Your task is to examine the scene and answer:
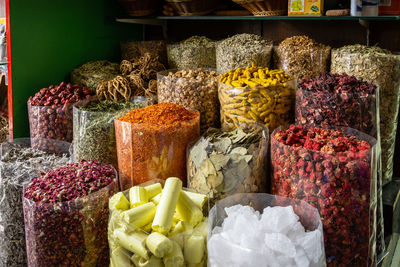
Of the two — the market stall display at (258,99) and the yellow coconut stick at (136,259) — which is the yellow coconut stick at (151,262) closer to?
the yellow coconut stick at (136,259)

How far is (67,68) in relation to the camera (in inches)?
93.4

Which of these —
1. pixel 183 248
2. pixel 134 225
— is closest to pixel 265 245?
pixel 183 248

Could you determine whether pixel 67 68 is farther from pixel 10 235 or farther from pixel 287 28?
pixel 287 28

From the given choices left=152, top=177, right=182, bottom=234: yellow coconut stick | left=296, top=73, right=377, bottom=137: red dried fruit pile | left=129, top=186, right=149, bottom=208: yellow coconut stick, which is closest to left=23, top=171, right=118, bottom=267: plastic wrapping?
left=129, top=186, right=149, bottom=208: yellow coconut stick

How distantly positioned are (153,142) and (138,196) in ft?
0.81

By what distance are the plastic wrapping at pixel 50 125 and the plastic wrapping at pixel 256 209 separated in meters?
0.99

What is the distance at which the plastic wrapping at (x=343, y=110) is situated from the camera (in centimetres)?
151

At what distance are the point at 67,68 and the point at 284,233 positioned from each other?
1663mm

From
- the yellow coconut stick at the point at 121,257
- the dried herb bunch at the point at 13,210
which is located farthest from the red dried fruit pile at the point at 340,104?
the dried herb bunch at the point at 13,210

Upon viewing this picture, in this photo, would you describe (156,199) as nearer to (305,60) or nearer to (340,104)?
(340,104)

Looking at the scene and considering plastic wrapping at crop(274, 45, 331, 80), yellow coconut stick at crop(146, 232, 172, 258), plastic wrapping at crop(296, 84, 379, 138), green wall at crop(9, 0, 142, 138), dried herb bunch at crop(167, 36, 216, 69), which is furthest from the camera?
dried herb bunch at crop(167, 36, 216, 69)

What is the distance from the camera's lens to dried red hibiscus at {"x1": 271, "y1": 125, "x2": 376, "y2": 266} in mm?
1284

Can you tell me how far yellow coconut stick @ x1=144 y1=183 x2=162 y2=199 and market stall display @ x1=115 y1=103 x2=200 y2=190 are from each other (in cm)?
14

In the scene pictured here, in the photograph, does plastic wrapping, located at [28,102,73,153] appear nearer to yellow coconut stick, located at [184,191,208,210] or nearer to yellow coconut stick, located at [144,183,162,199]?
yellow coconut stick, located at [144,183,162,199]
